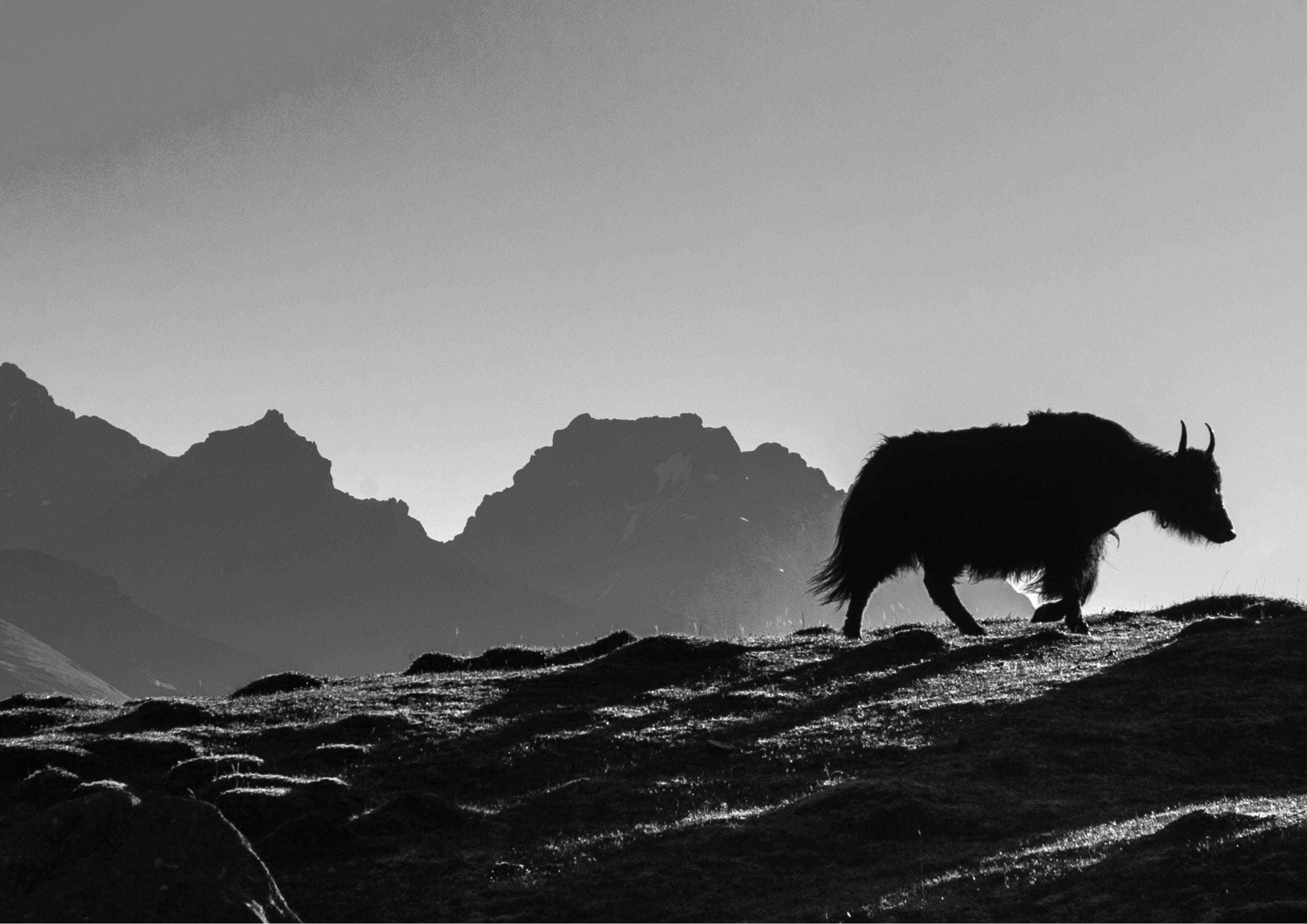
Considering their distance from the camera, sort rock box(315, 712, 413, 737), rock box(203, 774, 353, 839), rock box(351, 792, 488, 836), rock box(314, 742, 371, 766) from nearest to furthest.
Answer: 1. rock box(351, 792, 488, 836)
2. rock box(203, 774, 353, 839)
3. rock box(314, 742, 371, 766)
4. rock box(315, 712, 413, 737)

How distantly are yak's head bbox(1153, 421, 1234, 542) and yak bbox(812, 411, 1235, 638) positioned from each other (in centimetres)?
4

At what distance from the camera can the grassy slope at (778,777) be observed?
39.6ft

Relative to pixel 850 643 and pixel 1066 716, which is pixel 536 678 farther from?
pixel 1066 716

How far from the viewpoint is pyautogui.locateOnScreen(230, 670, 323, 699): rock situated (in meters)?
24.8

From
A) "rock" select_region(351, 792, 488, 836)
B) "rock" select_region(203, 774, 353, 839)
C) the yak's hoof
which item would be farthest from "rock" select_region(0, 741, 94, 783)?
the yak's hoof

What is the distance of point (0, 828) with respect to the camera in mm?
14633

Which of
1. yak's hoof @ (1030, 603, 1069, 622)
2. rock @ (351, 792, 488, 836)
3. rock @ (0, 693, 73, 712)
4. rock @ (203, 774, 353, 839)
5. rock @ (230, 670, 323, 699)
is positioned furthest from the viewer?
yak's hoof @ (1030, 603, 1069, 622)

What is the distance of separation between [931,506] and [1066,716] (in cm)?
881

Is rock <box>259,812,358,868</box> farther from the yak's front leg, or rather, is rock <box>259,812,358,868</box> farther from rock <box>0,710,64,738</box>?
the yak's front leg

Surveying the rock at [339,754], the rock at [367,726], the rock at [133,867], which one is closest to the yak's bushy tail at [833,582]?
the rock at [367,726]

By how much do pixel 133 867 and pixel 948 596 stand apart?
66.5ft

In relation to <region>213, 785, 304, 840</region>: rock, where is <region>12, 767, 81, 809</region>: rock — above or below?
above

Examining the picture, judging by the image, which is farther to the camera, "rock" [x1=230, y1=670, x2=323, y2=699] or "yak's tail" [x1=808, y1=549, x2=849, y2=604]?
"yak's tail" [x1=808, y1=549, x2=849, y2=604]

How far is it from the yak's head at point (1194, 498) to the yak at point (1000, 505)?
0.04 m
